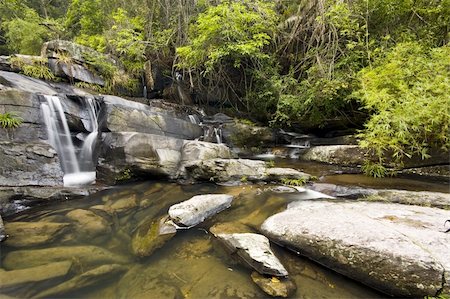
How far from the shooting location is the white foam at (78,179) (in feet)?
17.8

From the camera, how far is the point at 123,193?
4.91 metres

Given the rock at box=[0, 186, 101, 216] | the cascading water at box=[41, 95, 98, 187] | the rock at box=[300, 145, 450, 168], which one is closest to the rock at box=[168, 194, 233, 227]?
the rock at box=[0, 186, 101, 216]

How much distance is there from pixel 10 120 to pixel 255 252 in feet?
19.2

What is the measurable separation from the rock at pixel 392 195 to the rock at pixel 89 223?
3698mm

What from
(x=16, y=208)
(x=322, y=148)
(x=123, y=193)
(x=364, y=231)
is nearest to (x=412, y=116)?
(x=322, y=148)

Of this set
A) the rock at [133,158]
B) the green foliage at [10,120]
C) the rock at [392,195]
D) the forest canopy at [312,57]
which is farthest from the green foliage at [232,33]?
the green foliage at [10,120]

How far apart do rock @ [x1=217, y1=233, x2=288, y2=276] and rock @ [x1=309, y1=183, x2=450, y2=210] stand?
220 cm

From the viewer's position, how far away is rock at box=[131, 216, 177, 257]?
2.90m

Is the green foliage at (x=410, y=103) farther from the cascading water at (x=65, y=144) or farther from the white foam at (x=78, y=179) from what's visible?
the cascading water at (x=65, y=144)

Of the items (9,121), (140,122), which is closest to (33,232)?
(9,121)

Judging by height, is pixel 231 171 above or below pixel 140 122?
below

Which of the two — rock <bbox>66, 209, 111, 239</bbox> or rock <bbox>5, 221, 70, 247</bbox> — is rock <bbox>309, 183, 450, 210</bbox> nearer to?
rock <bbox>66, 209, 111, 239</bbox>

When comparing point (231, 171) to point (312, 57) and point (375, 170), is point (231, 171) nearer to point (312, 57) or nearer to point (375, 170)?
point (375, 170)

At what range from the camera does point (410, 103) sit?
14.7 feet
